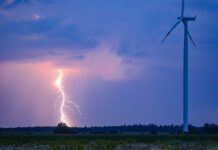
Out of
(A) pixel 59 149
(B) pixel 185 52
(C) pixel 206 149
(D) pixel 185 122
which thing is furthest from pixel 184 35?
(A) pixel 59 149

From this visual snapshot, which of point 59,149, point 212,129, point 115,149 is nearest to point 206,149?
point 115,149

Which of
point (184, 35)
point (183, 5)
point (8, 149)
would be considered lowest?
point (8, 149)

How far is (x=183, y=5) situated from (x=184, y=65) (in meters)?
13.6

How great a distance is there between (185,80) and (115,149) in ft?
166

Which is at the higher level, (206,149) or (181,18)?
(181,18)

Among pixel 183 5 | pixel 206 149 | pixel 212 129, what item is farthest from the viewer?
pixel 212 129

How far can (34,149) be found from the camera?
51.2m

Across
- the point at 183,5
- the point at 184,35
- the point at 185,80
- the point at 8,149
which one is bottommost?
the point at 8,149

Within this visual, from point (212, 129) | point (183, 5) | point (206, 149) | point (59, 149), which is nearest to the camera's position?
point (59, 149)

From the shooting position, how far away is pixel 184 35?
10375 centimetres

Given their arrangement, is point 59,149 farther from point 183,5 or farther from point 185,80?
point 183,5

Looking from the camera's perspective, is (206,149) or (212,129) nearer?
(206,149)

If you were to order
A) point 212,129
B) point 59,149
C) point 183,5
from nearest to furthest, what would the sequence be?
point 59,149
point 183,5
point 212,129

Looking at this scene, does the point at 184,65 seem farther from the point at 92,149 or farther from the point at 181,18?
the point at 92,149
